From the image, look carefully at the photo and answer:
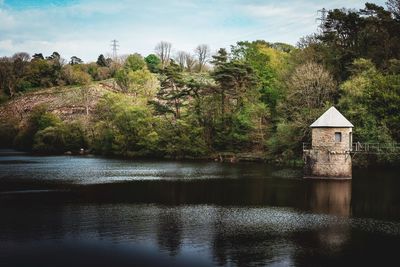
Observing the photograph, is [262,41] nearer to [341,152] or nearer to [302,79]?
[302,79]

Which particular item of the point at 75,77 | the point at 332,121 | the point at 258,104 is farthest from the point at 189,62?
the point at 332,121

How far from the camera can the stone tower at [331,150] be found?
39906mm

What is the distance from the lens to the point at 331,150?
4000 cm

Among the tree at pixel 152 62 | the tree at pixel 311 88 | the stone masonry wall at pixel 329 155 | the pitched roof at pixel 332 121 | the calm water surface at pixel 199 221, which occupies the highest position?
the tree at pixel 152 62

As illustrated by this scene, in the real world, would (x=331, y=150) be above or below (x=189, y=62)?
below

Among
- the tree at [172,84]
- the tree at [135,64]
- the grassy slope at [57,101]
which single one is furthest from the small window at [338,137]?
the tree at [135,64]

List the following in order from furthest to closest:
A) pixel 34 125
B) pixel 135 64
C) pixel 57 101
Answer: pixel 135 64 → pixel 57 101 → pixel 34 125

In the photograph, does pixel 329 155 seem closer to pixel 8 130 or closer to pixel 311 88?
pixel 311 88

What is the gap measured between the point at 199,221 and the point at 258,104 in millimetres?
39738

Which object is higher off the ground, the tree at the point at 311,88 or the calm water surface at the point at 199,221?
the tree at the point at 311,88

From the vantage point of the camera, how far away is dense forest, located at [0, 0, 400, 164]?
48500 millimetres

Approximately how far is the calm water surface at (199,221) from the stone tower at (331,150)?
156cm

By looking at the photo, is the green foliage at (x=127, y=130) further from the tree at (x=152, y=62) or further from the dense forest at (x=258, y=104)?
the tree at (x=152, y=62)

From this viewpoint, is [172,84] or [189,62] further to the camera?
[189,62]
